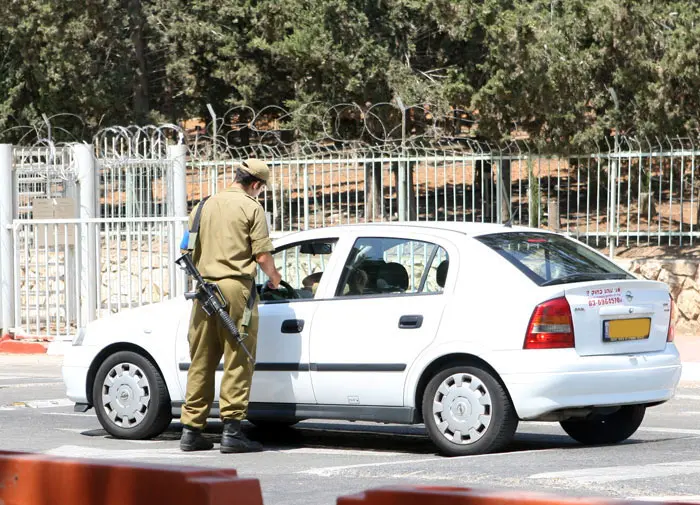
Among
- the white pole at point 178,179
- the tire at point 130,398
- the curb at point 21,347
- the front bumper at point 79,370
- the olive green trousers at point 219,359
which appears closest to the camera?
the olive green trousers at point 219,359

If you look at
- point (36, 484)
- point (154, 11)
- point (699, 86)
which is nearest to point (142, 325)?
point (36, 484)

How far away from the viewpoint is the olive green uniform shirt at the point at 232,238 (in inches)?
324

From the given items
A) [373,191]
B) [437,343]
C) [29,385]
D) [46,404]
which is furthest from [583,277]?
[373,191]

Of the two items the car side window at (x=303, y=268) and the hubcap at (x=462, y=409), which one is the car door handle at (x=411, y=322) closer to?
the hubcap at (x=462, y=409)

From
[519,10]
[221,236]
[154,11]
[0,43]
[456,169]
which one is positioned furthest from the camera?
[0,43]

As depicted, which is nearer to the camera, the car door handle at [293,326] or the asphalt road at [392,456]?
the asphalt road at [392,456]

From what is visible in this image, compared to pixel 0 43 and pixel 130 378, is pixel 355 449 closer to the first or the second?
pixel 130 378

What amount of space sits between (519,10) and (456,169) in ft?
11.7

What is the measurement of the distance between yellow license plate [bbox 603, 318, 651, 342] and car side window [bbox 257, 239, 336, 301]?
6.30 feet

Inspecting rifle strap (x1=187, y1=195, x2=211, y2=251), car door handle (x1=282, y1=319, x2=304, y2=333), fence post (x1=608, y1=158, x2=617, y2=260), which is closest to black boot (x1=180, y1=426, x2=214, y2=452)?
car door handle (x1=282, y1=319, x2=304, y2=333)

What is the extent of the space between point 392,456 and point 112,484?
14.8ft

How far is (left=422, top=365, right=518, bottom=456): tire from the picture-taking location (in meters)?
7.73

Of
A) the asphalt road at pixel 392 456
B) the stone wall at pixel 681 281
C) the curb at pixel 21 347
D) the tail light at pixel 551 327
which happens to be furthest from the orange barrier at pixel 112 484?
the stone wall at pixel 681 281

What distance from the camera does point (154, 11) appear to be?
3062cm
